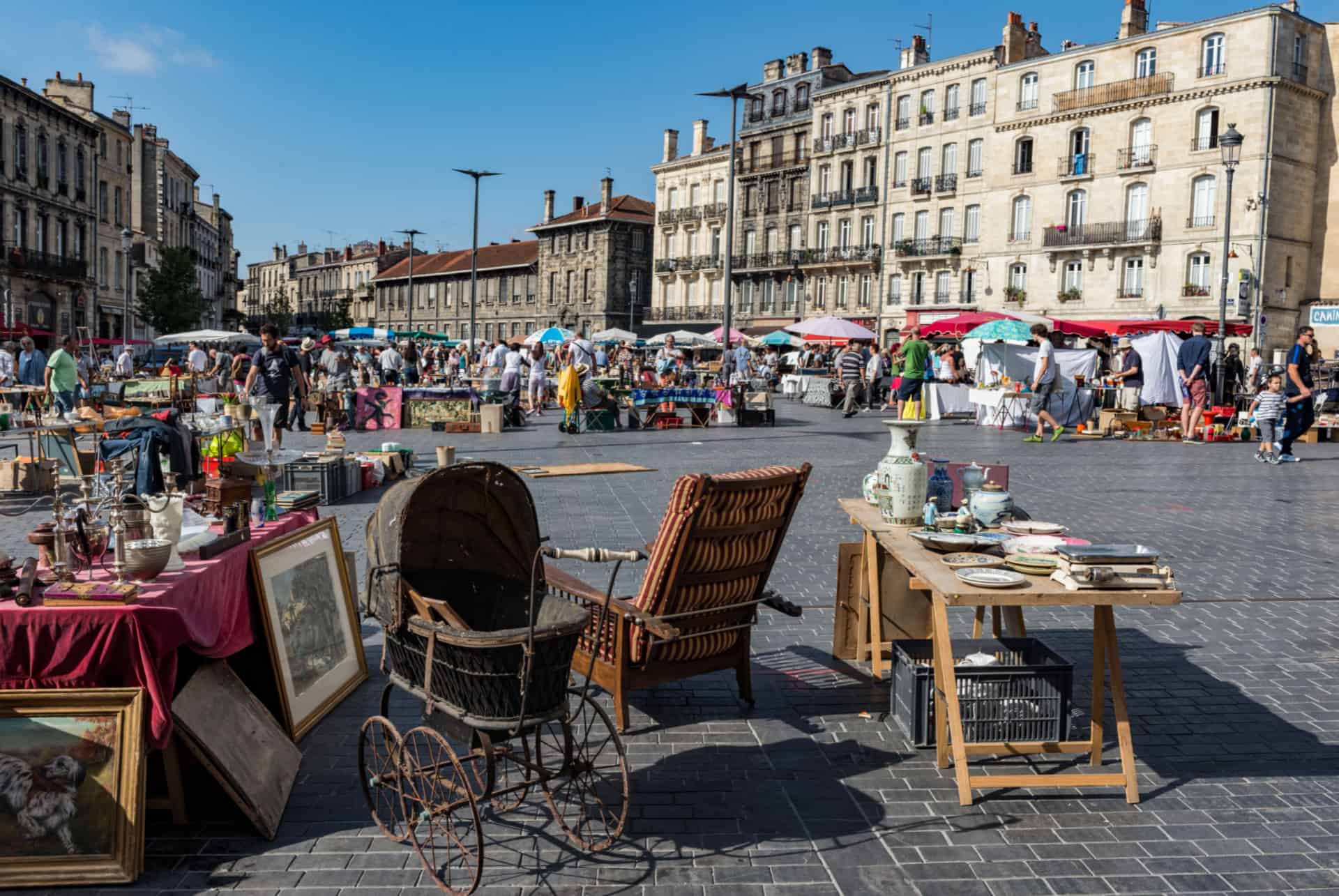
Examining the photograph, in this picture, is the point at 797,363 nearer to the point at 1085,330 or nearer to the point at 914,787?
the point at 1085,330

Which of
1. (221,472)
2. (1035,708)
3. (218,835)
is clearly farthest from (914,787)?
(221,472)

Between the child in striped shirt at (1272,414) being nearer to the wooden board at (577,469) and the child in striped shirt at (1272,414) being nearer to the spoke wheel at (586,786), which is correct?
the wooden board at (577,469)

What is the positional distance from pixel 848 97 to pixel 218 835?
55308 mm

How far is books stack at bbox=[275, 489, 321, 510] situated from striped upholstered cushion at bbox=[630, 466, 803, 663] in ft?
6.53

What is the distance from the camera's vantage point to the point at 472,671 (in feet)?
10.9

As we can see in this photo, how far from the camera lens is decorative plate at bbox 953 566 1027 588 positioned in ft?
12.5

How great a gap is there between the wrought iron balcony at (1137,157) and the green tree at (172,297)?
43333 millimetres

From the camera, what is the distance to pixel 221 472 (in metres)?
7.45

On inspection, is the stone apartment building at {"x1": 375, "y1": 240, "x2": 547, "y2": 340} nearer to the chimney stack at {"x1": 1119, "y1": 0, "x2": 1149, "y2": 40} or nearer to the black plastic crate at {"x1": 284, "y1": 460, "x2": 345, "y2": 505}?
the chimney stack at {"x1": 1119, "y1": 0, "x2": 1149, "y2": 40}

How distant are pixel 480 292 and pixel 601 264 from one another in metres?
15.0

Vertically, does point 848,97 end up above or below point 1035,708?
above

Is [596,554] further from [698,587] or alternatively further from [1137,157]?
[1137,157]

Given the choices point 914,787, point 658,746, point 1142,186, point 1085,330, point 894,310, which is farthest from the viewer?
point 894,310

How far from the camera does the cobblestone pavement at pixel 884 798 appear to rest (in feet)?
11.1
